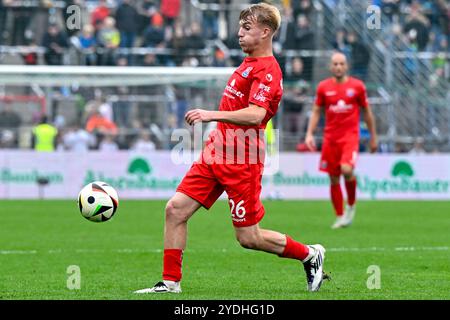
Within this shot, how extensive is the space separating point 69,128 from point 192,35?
4.95 metres

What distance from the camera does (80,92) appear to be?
26734mm

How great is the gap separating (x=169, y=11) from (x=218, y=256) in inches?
741

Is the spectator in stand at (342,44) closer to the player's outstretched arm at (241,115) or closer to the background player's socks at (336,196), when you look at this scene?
the background player's socks at (336,196)

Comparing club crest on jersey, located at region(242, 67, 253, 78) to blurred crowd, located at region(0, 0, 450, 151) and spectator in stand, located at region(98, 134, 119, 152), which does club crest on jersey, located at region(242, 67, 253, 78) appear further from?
spectator in stand, located at region(98, 134, 119, 152)

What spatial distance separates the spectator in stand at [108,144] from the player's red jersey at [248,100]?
1714 cm

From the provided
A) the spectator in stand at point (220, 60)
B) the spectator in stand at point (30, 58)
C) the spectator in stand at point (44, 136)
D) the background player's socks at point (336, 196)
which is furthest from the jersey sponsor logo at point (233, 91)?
the spectator in stand at point (30, 58)

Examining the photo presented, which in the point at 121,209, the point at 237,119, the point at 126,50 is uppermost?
the point at 126,50

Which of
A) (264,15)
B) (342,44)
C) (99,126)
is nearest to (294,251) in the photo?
(264,15)

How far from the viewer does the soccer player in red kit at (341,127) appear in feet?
53.5

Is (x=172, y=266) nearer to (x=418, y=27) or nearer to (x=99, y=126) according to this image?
(x=99, y=126)
